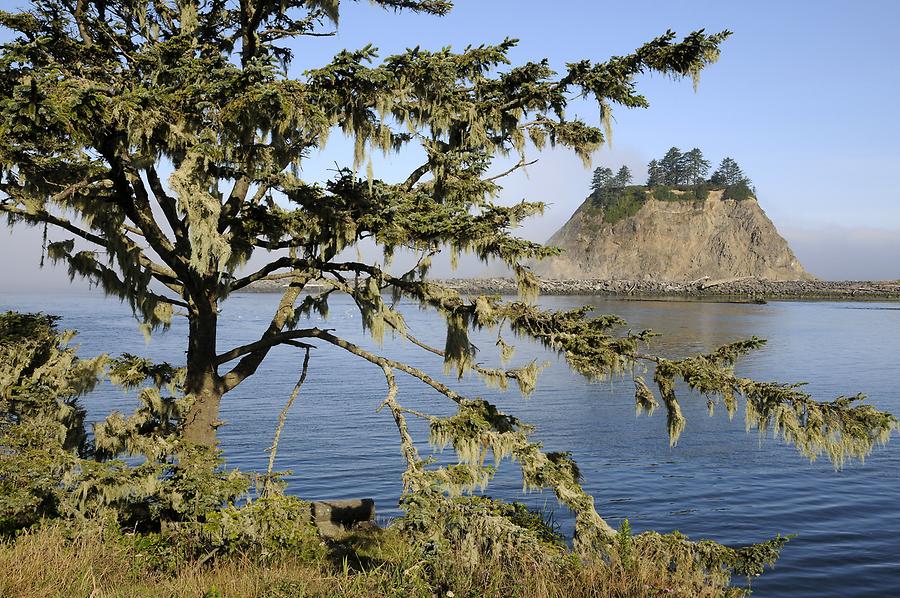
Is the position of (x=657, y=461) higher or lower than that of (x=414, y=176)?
lower

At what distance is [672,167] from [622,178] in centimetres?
1146

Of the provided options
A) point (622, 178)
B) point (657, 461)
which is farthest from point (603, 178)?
point (657, 461)

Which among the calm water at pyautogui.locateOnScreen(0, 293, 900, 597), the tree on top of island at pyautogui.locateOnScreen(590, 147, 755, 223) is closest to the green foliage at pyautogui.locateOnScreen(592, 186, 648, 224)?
the tree on top of island at pyautogui.locateOnScreen(590, 147, 755, 223)

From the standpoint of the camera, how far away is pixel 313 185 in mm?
Answer: 9703

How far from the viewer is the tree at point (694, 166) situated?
157 m

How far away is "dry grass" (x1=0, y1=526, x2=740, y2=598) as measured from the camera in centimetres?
684

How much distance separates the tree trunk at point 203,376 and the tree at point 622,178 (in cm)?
15428

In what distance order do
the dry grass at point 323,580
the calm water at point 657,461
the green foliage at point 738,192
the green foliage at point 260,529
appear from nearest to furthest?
the dry grass at point 323,580 < the green foliage at point 260,529 < the calm water at point 657,461 < the green foliage at point 738,192

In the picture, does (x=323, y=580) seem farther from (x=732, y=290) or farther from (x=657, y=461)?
(x=732, y=290)

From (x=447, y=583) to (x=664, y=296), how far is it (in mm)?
120323

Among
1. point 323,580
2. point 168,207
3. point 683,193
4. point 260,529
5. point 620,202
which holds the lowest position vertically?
point 260,529

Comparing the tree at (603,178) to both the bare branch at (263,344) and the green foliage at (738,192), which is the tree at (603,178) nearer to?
the green foliage at (738,192)


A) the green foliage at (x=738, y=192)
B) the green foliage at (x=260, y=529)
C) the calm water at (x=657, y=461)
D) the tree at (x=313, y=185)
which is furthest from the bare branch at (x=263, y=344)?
the green foliage at (x=738, y=192)

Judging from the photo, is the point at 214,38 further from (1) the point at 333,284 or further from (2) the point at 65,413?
(2) the point at 65,413
